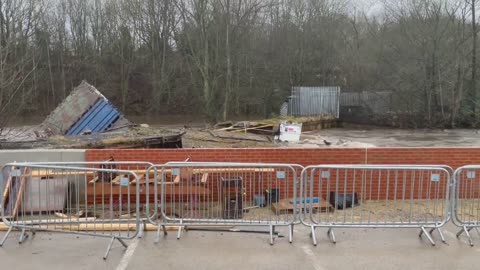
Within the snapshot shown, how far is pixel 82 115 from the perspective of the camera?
18.2 meters

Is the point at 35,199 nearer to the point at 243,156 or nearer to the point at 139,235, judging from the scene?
the point at 139,235

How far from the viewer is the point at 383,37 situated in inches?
1524

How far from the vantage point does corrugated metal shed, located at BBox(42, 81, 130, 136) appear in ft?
59.8

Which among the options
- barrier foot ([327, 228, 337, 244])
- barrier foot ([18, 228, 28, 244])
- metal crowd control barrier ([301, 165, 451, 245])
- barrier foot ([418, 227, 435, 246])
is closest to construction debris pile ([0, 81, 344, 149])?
metal crowd control barrier ([301, 165, 451, 245])

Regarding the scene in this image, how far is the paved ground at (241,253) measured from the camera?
466 cm

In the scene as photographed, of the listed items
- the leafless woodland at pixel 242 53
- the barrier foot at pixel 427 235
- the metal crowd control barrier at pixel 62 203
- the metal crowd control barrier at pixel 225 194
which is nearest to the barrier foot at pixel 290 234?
the metal crowd control barrier at pixel 225 194

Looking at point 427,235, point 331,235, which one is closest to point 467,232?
point 427,235

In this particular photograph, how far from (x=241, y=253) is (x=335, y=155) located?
4.42 meters

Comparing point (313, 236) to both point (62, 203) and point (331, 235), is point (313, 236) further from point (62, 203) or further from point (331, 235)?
point (62, 203)

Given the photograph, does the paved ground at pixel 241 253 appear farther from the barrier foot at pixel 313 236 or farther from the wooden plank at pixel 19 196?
the wooden plank at pixel 19 196

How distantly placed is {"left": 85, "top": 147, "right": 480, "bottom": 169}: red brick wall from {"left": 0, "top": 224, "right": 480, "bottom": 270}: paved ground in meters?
3.20

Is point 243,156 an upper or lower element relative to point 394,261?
upper

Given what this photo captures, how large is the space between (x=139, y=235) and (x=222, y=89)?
112 ft

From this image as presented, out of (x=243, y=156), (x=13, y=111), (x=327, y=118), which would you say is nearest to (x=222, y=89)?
(x=327, y=118)
